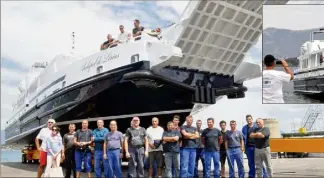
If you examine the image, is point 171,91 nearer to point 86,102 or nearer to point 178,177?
point 86,102

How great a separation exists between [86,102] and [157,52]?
2527mm

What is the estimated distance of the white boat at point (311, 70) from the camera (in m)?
8.12

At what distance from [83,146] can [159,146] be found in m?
1.42

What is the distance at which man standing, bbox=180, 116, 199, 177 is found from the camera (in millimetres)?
6637

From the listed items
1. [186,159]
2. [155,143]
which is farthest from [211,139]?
[155,143]

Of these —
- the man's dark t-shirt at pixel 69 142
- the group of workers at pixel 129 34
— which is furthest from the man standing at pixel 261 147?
the group of workers at pixel 129 34

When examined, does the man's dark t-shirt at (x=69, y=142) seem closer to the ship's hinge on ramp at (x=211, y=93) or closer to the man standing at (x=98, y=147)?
the man standing at (x=98, y=147)

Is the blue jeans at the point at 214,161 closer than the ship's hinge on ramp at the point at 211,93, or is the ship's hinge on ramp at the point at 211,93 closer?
the blue jeans at the point at 214,161

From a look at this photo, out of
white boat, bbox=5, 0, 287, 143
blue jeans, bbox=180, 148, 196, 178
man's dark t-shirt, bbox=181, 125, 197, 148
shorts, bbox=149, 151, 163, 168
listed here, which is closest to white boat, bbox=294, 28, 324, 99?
white boat, bbox=5, 0, 287, 143

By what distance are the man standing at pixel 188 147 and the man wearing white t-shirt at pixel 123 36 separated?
464cm

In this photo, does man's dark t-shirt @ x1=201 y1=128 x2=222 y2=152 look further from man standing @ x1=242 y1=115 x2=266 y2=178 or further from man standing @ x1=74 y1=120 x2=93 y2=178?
man standing @ x1=74 y1=120 x2=93 y2=178

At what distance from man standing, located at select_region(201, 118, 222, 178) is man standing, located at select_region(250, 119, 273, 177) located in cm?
64

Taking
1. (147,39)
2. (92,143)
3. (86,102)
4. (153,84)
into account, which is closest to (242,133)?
(92,143)

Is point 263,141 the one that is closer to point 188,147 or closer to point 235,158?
point 235,158
